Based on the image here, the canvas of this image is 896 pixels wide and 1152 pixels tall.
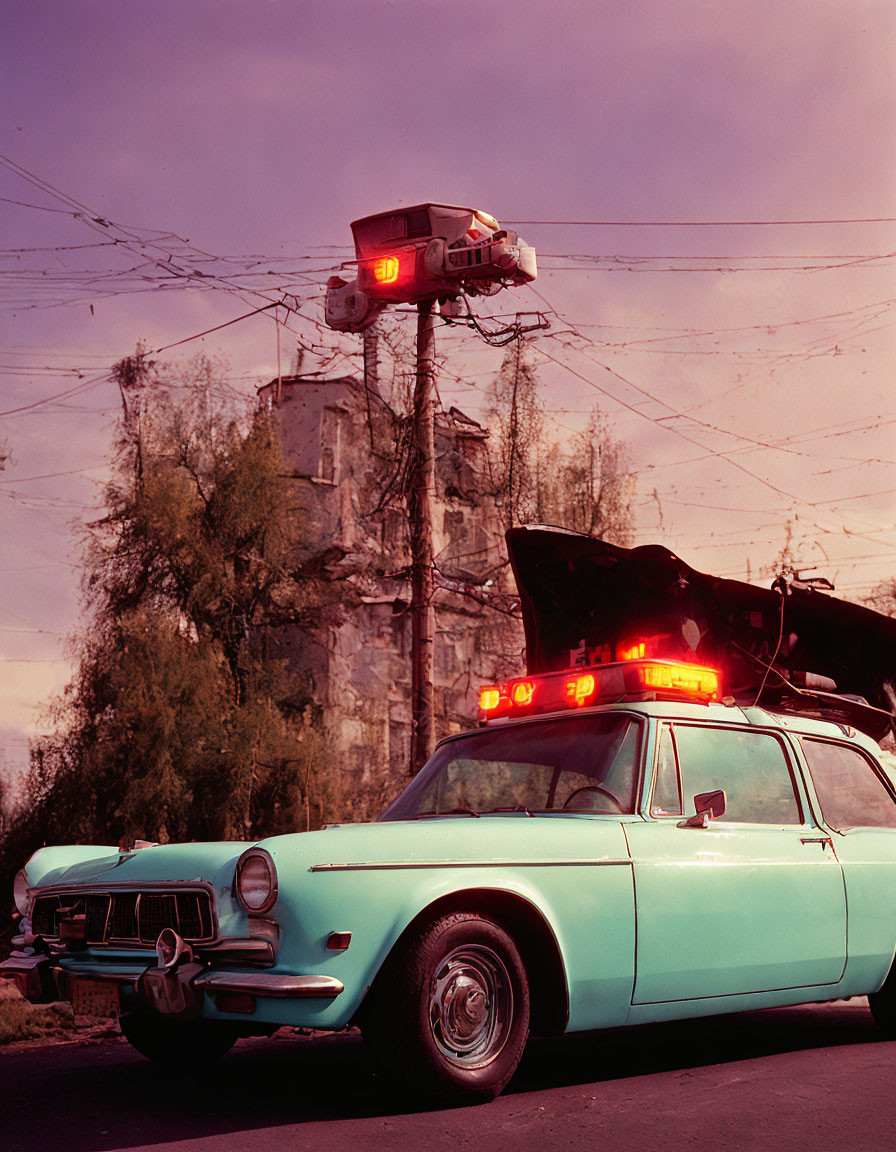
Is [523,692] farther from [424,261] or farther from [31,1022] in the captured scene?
[424,261]

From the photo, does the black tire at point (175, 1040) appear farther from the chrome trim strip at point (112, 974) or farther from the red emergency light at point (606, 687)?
the red emergency light at point (606, 687)

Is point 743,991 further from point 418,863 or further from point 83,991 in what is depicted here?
point 83,991

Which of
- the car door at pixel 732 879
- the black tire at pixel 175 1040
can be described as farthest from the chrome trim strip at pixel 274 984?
the black tire at pixel 175 1040

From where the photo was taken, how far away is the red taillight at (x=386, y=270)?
1890 cm

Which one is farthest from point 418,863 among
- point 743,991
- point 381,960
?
point 743,991

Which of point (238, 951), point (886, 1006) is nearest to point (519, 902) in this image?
point (238, 951)

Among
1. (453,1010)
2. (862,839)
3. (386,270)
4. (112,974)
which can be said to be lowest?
(453,1010)

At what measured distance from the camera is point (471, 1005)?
4.79 meters

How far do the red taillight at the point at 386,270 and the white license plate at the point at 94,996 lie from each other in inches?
602

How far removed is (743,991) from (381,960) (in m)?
2.14

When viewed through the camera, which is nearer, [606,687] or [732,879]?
[732,879]

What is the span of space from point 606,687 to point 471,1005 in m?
1.93

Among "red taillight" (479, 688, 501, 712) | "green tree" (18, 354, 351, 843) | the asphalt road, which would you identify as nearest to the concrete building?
"green tree" (18, 354, 351, 843)

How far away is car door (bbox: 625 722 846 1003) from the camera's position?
5.49m
